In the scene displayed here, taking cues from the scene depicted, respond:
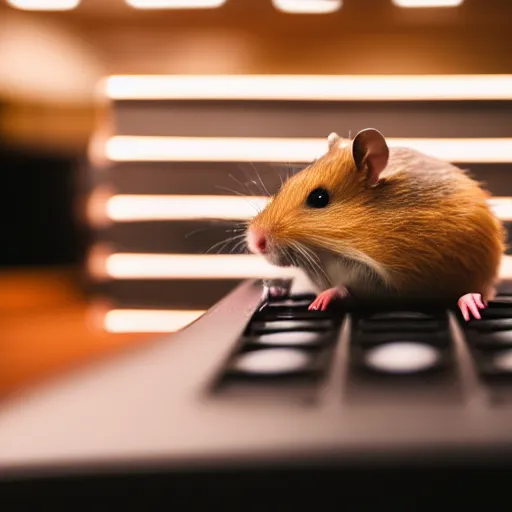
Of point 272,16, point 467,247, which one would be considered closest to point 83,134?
point 272,16

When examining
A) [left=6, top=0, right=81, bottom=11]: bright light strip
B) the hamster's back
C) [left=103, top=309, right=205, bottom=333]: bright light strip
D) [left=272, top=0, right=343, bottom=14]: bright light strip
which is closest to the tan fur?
the hamster's back

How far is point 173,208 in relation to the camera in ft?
7.59

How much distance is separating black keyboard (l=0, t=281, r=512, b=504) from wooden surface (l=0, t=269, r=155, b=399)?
1.49m

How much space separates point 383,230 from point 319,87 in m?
1.51

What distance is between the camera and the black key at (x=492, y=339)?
1.58 ft

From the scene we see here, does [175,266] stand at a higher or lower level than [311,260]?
lower

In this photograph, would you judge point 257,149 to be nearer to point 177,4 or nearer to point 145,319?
point 177,4

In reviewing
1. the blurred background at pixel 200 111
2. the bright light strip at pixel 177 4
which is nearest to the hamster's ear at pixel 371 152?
the blurred background at pixel 200 111

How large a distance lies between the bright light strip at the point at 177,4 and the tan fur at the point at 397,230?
1.51 metres

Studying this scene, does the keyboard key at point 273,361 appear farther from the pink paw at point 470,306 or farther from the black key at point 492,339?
the pink paw at point 470,306

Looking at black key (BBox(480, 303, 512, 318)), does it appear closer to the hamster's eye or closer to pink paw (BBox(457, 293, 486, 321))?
pink paw (BBox(457, 293, 486, 321))

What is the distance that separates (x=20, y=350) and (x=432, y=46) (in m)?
1.81

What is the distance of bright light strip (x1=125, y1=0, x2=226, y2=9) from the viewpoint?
2164 mm

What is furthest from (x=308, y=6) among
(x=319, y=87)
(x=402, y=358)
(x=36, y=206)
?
(x=402, y=358)
